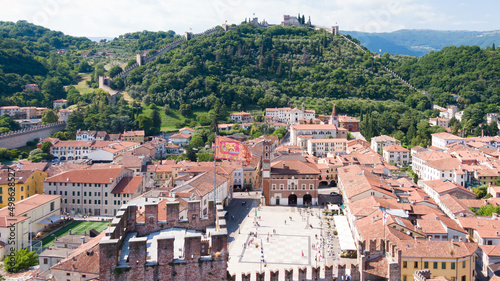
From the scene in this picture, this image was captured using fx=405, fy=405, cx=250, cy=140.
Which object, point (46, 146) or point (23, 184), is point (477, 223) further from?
point (46, 146)

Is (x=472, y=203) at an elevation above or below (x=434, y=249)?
below

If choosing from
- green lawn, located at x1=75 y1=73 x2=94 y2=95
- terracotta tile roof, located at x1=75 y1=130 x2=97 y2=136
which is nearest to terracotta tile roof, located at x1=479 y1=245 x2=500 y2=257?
terracotta tile roof, located at x1=75 y1=130 x2=97 y2=136

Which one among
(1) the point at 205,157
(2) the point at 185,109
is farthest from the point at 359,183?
(2) the point at 185,109

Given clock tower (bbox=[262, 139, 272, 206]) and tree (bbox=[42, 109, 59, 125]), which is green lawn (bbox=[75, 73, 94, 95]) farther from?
clock tower (bbox=[262, 139, 272, 206])

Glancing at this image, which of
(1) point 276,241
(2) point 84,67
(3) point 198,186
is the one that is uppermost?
(2) point 84,67

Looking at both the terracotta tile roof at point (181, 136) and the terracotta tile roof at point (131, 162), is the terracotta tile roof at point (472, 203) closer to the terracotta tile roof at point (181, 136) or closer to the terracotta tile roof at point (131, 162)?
the terracotta tile roof at point (131, 162)

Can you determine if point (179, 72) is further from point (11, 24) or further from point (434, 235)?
point (11, 24)

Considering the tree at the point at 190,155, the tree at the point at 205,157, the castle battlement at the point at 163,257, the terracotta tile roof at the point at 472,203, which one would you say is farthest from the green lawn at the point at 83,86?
the castle battlement at the point at 163,257
